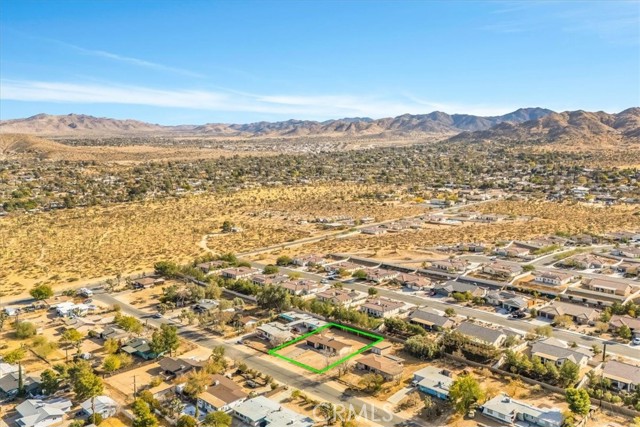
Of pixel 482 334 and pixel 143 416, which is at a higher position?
pixel 482 334

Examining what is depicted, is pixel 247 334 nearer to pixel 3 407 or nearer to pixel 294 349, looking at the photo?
pixel 294 349

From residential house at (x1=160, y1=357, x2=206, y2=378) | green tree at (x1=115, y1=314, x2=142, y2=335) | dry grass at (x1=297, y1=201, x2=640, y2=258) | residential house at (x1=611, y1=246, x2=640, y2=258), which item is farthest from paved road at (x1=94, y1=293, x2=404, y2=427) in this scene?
residential house at (x1=611, y1=246, x2=640, y2=258)

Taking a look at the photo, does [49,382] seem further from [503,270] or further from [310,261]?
[503,270]

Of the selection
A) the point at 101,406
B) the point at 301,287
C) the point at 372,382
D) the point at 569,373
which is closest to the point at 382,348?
the point at 372,382

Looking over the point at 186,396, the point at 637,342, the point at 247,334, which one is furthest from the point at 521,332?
the point at 186,396

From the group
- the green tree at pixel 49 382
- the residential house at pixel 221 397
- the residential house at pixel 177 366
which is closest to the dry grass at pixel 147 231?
the green tree at pixel 49 382

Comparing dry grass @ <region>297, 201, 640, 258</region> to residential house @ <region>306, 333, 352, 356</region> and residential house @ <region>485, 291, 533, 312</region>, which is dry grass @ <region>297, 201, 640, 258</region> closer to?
residential house @ <region>485, 291, 533, 312</region>

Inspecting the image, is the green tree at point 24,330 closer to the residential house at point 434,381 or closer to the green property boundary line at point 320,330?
the green property boundary line at point 320,330
